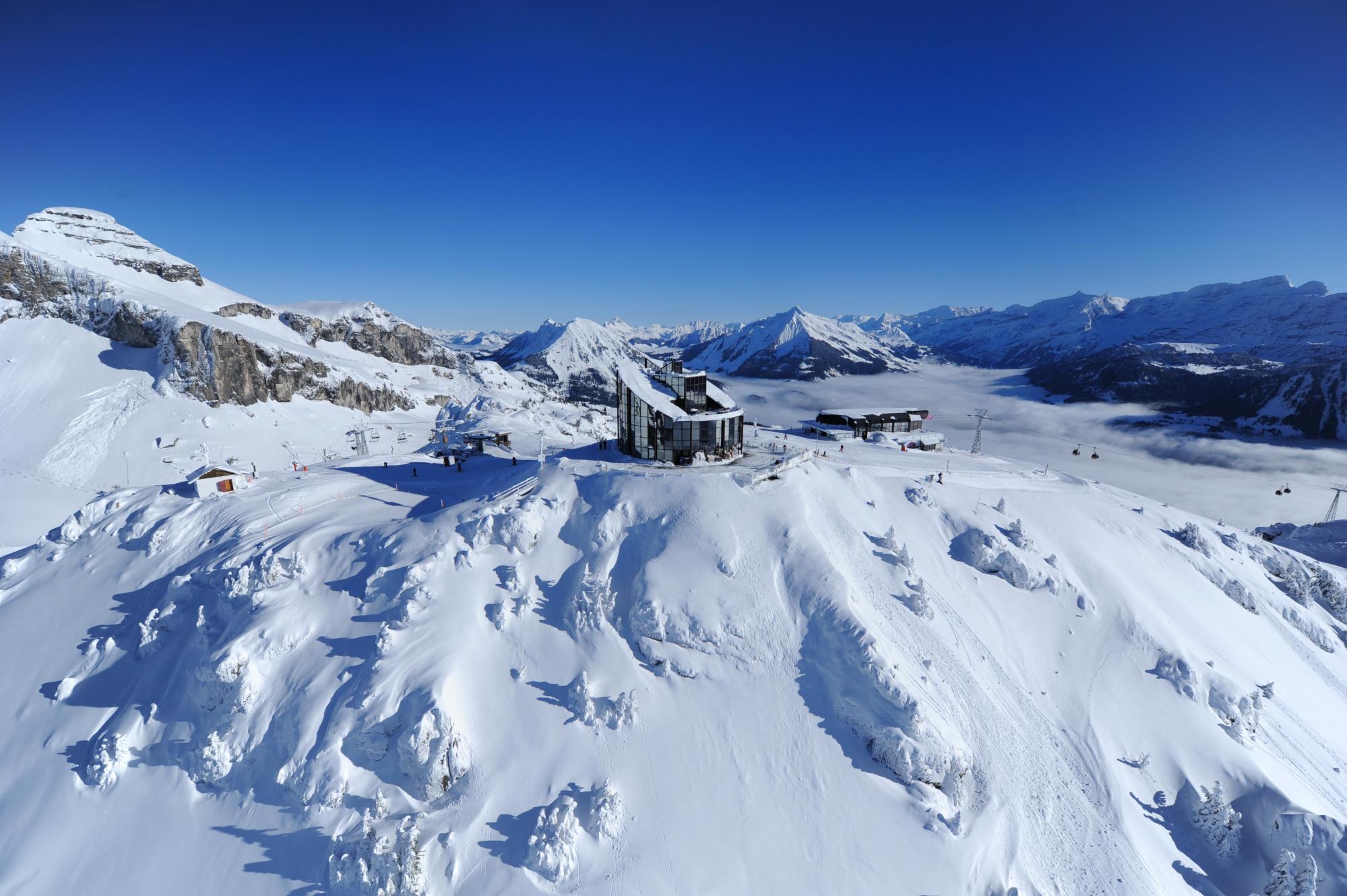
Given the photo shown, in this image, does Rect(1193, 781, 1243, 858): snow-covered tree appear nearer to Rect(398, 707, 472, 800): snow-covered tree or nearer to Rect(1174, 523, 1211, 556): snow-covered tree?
Rect(1174, 523, 1211, 556): snow-covered tree

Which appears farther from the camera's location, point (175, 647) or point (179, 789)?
point (175, 647)

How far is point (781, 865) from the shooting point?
17875mm

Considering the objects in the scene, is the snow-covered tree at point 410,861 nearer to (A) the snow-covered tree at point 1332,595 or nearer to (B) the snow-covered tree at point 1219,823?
(B) the snow-covered tree at point 1219,823

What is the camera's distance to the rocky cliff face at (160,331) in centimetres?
7862

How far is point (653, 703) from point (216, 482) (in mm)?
35518

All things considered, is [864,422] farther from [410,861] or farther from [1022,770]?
[410,861]

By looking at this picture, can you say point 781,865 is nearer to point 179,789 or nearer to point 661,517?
point 661,517

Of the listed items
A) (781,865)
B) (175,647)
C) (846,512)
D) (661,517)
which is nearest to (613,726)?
(781,865)

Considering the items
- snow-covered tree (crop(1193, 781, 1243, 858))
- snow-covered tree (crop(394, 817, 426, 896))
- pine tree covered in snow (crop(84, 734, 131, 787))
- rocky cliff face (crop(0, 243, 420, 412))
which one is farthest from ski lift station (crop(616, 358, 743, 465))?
rocky cliff face (crop(0, 243, 420, 412))

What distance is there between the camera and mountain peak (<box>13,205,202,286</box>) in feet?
317

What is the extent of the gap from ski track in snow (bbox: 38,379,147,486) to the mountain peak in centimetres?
4193

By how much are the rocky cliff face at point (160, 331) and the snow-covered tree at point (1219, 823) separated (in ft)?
363

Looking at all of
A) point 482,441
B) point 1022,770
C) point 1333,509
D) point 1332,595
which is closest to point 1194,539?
point 1332,595

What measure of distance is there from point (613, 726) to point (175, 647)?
23.4 m
